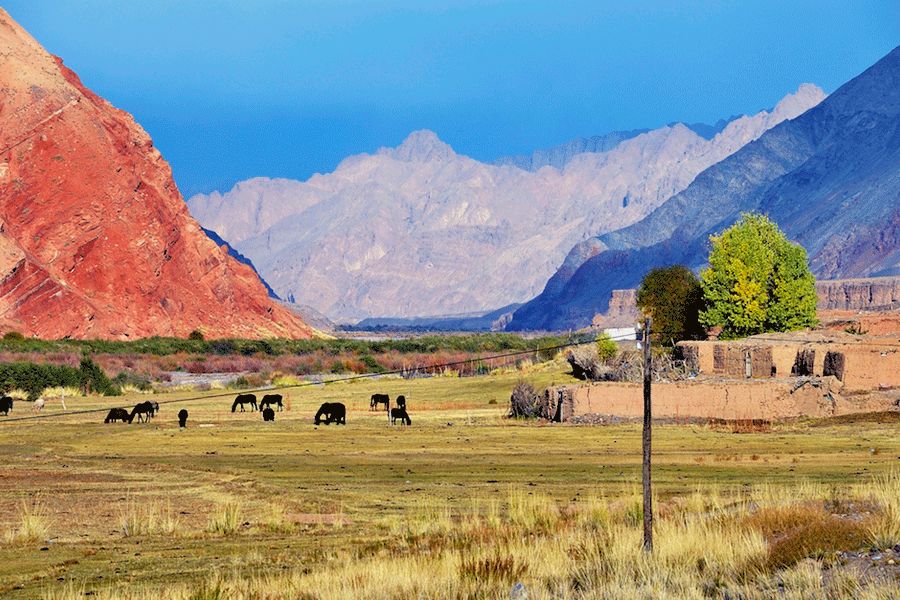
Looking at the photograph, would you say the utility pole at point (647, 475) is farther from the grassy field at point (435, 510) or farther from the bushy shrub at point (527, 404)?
the bushy shrub at point (527, 404)

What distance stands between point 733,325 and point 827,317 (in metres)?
7.81

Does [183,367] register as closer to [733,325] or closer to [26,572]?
[733,325]

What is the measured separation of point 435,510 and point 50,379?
47855 millimetres

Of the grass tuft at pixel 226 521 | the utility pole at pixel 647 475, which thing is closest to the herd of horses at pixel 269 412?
the grass tuft at pixel 226 521

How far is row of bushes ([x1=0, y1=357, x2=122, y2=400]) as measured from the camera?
212 ft

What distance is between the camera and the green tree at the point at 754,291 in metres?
66.2

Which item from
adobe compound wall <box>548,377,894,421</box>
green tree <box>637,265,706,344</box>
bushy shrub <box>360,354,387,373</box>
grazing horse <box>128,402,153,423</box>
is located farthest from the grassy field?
bushy shrub <box>360,354,387,373</box>

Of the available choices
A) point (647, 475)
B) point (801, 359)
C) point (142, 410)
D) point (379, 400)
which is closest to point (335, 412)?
point (142, 410)

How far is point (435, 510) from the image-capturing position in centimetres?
2305

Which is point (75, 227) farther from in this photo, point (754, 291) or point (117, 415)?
point (117, 415)

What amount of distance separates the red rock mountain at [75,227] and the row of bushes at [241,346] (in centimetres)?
637

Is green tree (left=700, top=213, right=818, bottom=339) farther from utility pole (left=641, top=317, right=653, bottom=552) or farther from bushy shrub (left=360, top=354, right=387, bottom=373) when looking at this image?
utility pole (left=641, top=317, right=653, bottom=552)

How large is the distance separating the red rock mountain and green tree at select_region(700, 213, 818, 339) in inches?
2537

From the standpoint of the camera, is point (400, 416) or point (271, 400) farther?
point (271, 400)
